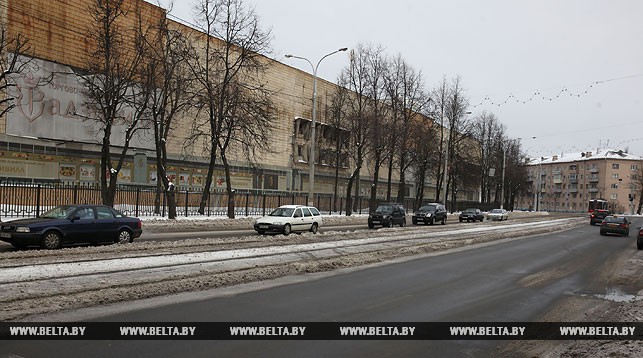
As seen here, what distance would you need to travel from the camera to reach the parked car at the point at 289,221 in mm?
23172

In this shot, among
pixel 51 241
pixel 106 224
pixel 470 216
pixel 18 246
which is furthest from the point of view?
pixel 470 216

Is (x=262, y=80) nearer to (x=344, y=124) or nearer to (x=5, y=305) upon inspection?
(x=344, y=124)

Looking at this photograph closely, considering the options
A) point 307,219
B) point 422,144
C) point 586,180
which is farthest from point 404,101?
point 586,180

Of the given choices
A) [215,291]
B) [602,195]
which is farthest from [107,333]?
[602,195]

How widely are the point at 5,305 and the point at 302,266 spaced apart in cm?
683

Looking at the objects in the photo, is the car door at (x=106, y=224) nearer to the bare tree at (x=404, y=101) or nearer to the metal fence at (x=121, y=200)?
the metal fence at (x=121, y=200)

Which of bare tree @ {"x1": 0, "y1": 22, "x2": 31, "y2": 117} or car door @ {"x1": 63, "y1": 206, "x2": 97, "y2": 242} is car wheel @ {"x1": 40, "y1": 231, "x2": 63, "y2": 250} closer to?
car door @ {"x1": 63, "y1": 206, "x2": 97, "y2": 242}

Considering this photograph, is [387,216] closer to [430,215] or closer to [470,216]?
[430,215]

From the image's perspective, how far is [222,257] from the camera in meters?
14.1

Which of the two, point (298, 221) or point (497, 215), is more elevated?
point (298, 221)

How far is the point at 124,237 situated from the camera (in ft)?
54.2

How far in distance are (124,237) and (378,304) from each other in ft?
35.6

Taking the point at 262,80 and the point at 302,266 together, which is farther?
the point at 262,80

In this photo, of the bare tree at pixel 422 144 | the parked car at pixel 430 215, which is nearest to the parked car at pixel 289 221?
the parked car at pixel 430 215
